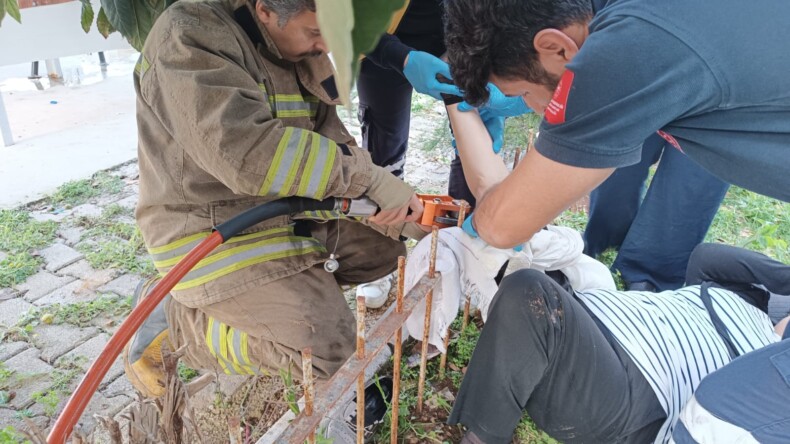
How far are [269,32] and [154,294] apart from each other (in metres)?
0.86

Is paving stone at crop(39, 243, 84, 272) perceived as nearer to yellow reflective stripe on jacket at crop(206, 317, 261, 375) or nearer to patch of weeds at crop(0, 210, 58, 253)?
patch of weeds at crop(0, 210, 58, 253)

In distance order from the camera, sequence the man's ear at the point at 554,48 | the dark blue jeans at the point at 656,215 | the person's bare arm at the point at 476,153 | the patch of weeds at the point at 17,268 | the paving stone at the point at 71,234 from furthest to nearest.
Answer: the paving stone at the point at 71,234 → the patch of weeds at the point at 17,268 → the dark blue jeans at the point at 656,215 → the person's bare arm at the point at 476,153 → the man's ear at the point at 554,48

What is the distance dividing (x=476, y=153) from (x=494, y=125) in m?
0.26

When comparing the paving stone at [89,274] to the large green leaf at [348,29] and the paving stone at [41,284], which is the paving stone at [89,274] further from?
the large green leaf at [348,29]

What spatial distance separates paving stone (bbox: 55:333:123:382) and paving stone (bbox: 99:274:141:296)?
34 centimetres

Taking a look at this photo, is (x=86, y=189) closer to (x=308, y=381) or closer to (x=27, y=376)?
(x=27, y=376)

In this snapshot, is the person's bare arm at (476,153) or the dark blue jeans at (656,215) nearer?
the person's bare arm at (476,153)

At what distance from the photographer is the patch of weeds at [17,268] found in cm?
286

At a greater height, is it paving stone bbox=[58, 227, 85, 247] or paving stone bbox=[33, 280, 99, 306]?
paving stone bbox=[58, 227, 85, 247]

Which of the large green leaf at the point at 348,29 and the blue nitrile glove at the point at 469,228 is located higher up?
the large green leaf at the point at 348,29

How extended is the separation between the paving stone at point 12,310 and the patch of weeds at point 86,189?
1053 mm

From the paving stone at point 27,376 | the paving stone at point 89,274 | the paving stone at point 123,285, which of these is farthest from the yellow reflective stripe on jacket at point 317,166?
the paving stone at point 89,274

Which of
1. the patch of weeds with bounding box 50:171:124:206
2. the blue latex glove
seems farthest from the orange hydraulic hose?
the patch of weeds with bounding box 50:171:124:206

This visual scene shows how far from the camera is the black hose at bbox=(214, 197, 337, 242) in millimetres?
1417
